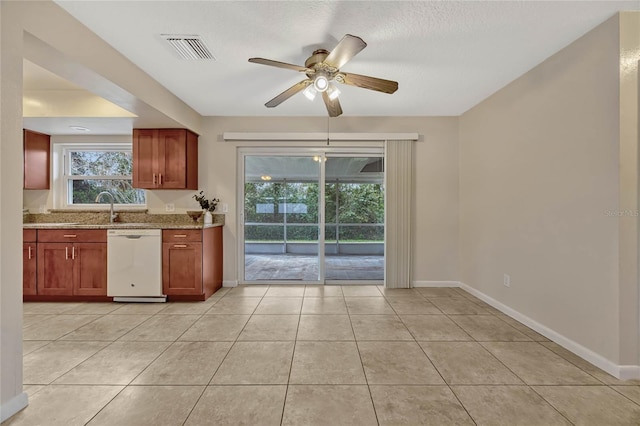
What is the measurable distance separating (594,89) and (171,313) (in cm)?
427

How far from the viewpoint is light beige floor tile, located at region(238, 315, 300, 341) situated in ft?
8.28

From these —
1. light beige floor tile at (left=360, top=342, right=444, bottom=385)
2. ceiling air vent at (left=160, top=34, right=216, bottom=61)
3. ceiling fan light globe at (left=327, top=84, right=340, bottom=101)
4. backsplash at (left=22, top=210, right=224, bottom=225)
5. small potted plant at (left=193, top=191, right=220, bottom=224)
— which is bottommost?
light beige floor tile at (left=360, top=342, right=444, bottom=385)

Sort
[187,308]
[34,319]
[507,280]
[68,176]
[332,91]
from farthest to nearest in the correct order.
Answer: [68,176] → [187,308] → [507,280] → [34,319] → [332,91]

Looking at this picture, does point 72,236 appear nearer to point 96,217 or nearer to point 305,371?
point 96,217

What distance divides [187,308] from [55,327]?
115 cm

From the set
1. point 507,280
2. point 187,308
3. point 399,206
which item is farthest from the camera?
point 399,206

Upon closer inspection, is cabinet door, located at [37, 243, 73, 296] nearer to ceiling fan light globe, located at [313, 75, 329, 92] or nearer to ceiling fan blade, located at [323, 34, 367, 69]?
ceiling fan light globe, located at [313, 75, 329, 92]

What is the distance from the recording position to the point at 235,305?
335 cm

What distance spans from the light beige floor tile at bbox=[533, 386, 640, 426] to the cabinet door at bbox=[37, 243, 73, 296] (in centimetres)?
470

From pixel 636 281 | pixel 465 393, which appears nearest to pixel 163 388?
pixel 465 393

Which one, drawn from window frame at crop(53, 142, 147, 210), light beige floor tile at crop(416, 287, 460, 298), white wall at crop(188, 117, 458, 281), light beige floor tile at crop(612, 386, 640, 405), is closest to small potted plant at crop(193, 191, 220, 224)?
white wall at crop(188, 117, 458, 281)

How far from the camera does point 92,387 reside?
181 centimetres

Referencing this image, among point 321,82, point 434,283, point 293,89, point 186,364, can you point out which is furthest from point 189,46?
point 434,283

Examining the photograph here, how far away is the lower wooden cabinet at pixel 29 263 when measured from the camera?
3.36 metres
